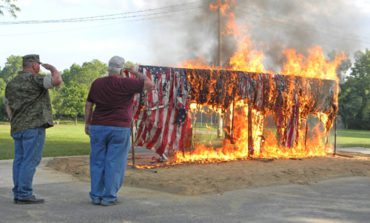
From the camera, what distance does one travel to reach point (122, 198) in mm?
5977

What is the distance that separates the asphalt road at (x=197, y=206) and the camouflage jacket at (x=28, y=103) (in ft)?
3.11

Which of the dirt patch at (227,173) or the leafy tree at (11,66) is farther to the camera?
the leafy tree at (11,66)

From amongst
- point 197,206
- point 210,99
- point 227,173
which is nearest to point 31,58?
point 197,206

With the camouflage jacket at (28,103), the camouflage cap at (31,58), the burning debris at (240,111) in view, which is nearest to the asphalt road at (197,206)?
the camouflage jacket at (28,103)

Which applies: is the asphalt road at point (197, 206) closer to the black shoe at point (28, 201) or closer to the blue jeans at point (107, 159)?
the black shoe at point (28, 201)

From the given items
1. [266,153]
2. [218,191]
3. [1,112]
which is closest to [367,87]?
[1,112]

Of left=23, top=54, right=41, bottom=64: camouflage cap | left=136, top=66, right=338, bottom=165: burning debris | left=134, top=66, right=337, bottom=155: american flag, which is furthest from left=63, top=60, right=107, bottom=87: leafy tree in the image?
left=23, top=54, right=41, bottom=64: camouflage cap

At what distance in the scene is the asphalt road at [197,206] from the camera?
502 centimetres

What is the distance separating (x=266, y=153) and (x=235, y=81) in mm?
1990

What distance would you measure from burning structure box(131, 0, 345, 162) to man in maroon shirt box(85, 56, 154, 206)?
10.2 ft

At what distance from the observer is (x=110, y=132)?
18.0ft

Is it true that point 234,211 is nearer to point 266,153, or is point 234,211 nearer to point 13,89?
point 13,89

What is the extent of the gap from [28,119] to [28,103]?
19 cm

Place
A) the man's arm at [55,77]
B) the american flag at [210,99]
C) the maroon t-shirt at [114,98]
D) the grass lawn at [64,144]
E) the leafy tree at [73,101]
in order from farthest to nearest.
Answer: the leafy tree at [73,101]
the grass lawn at [64,144]
the american flag at [210,99]
the maroon t-shirt at [114,98]
the man's arm at [55,77]
